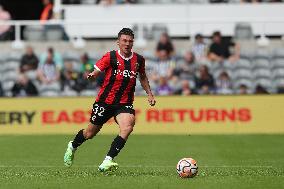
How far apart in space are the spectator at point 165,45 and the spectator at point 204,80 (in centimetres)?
114

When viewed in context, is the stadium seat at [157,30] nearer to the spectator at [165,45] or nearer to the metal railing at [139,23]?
the metal railing at [139,23]

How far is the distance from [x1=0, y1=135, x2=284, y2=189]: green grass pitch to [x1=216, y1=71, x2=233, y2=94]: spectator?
2330 mm

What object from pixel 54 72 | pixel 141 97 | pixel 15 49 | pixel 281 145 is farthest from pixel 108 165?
pixel 15 49

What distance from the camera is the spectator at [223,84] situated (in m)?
24.0

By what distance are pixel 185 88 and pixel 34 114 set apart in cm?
396

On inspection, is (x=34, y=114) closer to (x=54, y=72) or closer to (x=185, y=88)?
(x=54, y=72)

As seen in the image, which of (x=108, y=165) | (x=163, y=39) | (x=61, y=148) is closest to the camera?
(x=108, y=165)

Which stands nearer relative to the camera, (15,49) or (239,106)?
(239,106)

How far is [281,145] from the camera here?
19.1m

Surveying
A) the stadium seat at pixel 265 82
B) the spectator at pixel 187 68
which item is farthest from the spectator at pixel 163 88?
the stadium seat at pixel 265 82

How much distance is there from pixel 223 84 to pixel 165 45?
6.31 ft

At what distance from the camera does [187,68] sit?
79.8 feet

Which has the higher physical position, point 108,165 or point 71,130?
point 108,165

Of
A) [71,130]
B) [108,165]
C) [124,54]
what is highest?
[124,54]
